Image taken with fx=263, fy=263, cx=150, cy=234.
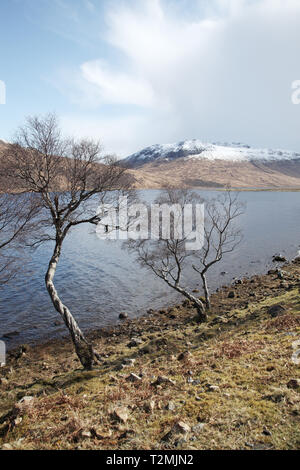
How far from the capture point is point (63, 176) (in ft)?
46.7

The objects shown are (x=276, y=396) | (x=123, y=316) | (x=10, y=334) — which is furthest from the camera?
(x=123, y=316)

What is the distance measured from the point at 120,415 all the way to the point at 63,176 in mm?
11517

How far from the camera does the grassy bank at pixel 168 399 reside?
5.82m

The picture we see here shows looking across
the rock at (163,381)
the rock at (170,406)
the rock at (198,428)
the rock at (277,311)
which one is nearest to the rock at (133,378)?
the rock at (163,381)

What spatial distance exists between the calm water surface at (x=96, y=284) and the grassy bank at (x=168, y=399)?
697cm

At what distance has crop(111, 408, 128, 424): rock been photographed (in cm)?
661

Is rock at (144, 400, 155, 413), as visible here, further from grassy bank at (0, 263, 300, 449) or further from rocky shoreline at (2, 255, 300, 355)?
rocky shoreline at (2, 255, 300, 355)

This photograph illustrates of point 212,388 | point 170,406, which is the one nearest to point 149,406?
point 170,406

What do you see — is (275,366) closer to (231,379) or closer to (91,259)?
(231,379)

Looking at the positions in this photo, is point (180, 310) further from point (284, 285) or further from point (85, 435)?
point (85, 435)

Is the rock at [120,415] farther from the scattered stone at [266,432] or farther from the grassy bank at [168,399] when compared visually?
the scattered stone at [266,432]

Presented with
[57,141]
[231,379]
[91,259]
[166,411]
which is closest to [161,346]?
[231,379]
